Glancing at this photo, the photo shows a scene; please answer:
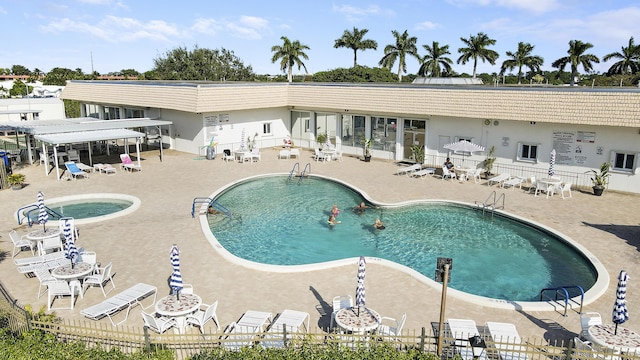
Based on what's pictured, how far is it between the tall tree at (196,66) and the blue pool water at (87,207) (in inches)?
2344

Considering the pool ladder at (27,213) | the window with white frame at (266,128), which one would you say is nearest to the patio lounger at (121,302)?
the pool ladder at (27,213)

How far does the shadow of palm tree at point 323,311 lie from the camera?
1101 cm

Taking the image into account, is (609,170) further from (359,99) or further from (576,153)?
(359,99)

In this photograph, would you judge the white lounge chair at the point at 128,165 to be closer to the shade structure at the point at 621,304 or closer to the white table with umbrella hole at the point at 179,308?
the white table with umbrella hole at the point at 179,308

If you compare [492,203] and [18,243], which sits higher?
[18,243]

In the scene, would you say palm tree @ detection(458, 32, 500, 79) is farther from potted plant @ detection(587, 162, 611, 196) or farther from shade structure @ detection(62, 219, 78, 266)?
shade structure @ detection(62, 219, 78, 266)

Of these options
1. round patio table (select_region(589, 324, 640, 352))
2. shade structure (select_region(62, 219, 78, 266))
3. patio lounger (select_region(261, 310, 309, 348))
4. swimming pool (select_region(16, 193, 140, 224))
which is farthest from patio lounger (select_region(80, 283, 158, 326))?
round patio table (select_region(589, 324, 640, 352))

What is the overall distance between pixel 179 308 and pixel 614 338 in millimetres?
9284

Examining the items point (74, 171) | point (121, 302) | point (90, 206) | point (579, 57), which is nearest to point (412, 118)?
point (90, 206)

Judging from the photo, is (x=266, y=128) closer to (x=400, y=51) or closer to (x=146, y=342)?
(x=146, y=342)

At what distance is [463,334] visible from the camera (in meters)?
10.0

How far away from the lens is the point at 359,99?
31.1 m

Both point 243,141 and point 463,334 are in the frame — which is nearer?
point 463,334

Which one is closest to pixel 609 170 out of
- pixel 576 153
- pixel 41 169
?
pixel 576 153
